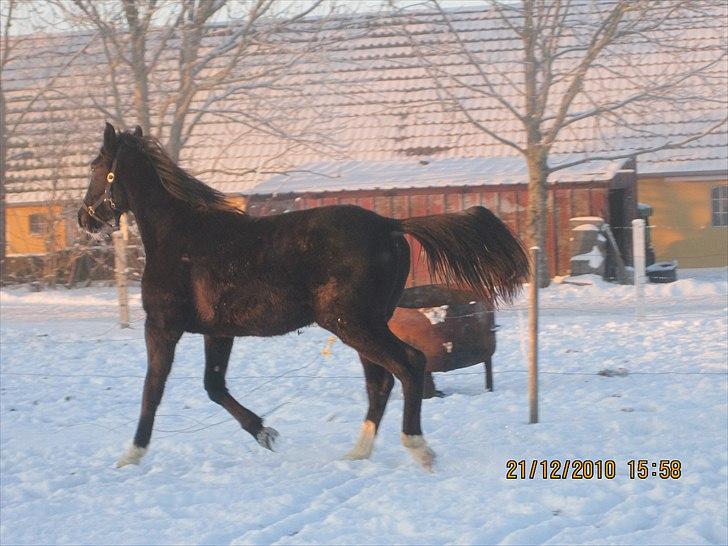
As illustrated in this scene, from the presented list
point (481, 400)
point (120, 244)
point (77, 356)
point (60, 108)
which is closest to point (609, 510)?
point (481, 400)

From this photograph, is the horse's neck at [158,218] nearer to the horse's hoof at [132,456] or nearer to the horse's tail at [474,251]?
the horse's hoof at [132,456]

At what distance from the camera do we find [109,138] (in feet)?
21.2

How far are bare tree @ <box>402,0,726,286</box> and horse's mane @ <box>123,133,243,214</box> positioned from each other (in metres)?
10.3

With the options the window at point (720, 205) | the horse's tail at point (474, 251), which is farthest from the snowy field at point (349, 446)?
the window at point (720, 205)

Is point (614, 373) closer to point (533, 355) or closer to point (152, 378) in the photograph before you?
point (533, 355)

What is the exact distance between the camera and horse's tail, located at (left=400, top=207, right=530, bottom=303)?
6023mm

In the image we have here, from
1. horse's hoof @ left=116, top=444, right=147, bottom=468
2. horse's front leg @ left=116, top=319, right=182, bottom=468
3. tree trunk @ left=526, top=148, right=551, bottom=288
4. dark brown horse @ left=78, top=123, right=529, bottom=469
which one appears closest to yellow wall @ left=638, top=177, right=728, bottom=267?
tree trunk @ left=526, top=148, right=551, bottom=288

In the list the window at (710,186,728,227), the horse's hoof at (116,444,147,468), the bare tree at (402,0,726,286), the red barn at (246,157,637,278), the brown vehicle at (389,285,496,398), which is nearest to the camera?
the horse's hoof at (116,444,147,468)

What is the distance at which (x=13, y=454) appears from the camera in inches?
267

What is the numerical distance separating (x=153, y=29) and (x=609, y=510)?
13803mm

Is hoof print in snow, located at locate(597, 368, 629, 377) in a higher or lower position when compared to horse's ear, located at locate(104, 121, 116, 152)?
lower

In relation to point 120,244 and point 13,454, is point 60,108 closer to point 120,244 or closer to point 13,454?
point 120,244

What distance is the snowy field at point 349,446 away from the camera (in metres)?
4.78

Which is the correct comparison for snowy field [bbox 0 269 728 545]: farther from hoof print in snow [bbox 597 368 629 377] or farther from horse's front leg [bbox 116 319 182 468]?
horse's front leg [bbox 116 319 182 468]
